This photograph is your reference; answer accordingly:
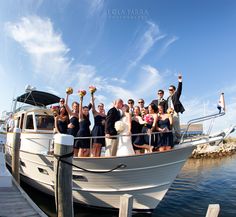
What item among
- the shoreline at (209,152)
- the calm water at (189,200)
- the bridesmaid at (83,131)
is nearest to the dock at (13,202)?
the calm water at (189,200)

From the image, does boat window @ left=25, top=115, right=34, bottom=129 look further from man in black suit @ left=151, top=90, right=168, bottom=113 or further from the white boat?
man in black suit @ left=151, top=90, right=168, bottom=113

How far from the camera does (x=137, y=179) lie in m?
5.78

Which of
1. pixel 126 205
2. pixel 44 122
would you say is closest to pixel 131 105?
pixel 126 205

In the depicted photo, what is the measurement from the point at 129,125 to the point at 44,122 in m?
4.20

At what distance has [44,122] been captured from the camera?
8.63 m

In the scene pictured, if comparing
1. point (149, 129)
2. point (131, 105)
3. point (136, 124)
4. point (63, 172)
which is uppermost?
point (131, 105)

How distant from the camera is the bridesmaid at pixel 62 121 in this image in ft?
21.9

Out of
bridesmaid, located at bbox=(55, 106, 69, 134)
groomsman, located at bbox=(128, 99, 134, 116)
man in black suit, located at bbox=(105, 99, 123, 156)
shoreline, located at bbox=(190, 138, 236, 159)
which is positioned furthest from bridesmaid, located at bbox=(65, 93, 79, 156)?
shoreline, located at bbox=(190, 138, 236, 159)

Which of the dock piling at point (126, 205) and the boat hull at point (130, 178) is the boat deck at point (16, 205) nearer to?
the boat hull at point (130, 178)

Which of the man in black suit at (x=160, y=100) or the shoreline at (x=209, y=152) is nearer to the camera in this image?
the man in black suit at (x=160, y=100)

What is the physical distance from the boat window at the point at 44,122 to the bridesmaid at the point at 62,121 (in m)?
2.09

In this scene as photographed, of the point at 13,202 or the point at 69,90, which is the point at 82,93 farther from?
the point at 13,202

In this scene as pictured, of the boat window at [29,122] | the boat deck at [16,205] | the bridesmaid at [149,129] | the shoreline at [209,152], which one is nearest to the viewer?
the boat deck at [16,205]

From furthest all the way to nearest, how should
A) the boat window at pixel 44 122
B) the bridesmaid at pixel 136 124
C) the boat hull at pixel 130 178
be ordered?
the boat window at pixel 44 122
the bridesmaid at pixel 136 124
the boat hull at pixel 130 178
